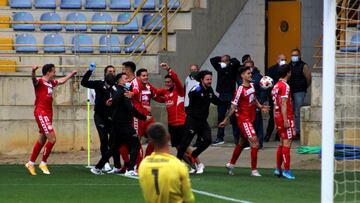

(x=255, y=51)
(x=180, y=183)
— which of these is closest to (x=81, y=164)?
(x=255, y=51)

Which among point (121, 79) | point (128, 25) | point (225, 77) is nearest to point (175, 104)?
point (121, 79)

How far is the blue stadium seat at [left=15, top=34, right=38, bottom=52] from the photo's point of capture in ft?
86.6

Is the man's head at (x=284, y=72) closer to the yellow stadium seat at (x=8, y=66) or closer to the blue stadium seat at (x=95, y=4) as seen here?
the yellow stadium seat at (x=8, y=66)

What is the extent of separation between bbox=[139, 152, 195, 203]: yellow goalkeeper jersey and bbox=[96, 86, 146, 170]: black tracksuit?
30.1 feet

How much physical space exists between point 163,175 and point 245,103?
31.8ft

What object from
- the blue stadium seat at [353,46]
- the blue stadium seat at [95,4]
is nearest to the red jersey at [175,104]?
the blue stadium seat at [353,46]

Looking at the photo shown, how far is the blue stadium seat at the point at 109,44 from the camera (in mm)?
26172

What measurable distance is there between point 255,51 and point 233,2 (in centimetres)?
148

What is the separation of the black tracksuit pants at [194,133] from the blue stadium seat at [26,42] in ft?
28.3

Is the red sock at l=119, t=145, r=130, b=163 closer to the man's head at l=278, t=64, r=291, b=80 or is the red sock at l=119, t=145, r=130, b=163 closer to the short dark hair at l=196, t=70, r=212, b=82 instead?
the short dark hair at l=196, t=70, r=212, b=82

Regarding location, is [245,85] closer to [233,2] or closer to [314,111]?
[314,111]

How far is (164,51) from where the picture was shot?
86.1ft

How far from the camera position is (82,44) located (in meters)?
26.4

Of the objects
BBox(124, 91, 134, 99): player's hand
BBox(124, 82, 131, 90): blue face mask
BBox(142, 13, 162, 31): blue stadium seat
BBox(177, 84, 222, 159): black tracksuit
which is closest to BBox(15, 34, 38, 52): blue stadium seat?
BBox(142, 13, 162, 31): blue stadium seat
